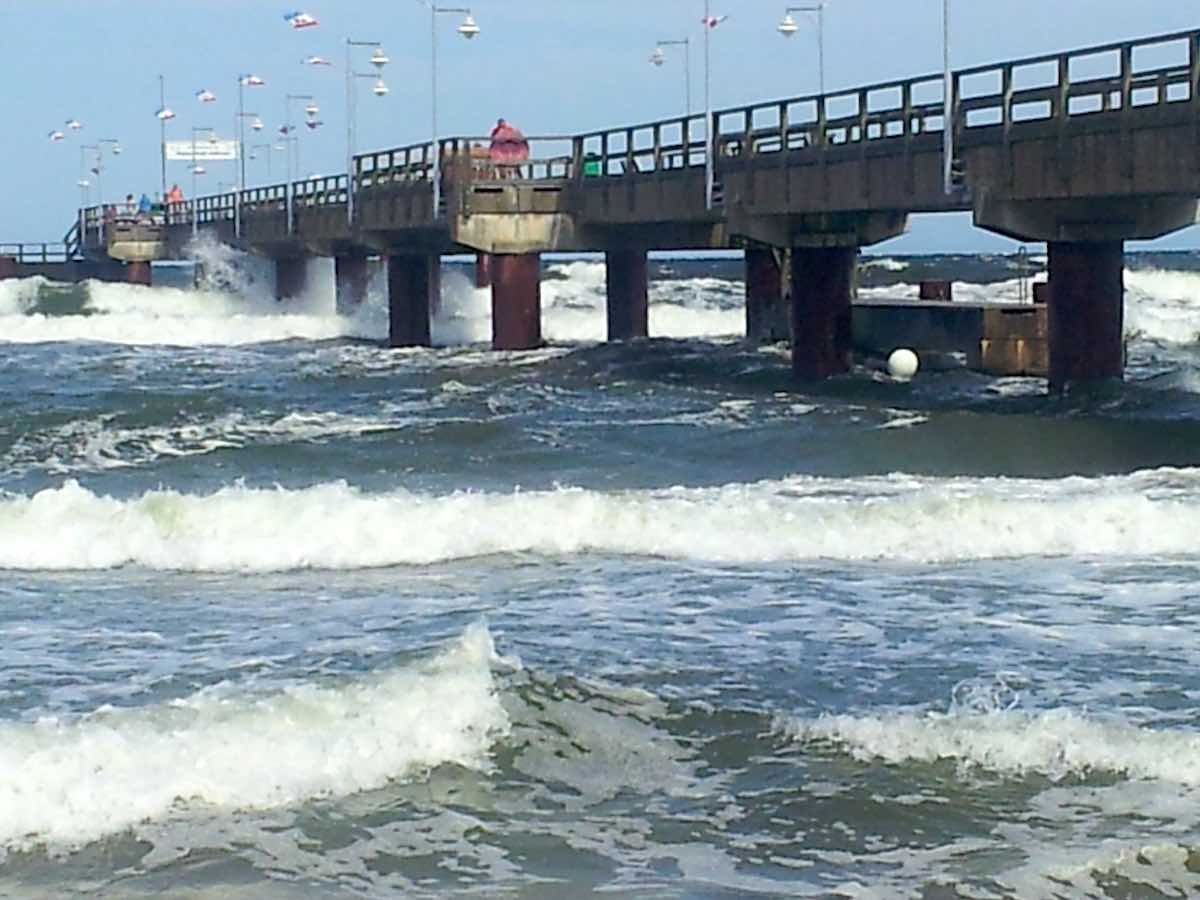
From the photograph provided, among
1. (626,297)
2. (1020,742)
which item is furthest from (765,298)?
(1020,742)

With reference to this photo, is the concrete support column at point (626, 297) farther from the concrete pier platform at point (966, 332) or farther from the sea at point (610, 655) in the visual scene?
the sea at point (610, 655)

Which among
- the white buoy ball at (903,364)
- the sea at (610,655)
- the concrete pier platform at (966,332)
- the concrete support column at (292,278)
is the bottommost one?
the sea at (610,655)

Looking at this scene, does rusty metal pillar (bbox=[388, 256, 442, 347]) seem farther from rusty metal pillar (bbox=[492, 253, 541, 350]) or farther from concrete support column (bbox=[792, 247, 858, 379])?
concrete support column (bbox=[792, 247, 858, 379])

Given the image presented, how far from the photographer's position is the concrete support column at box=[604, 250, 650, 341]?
52.2 meters

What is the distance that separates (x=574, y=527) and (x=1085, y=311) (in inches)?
484

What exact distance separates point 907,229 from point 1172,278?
161 feet

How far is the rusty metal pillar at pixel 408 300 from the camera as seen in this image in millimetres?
54750

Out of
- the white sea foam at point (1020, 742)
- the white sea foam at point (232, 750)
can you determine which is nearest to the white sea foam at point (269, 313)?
the white sea foam at point (232, 750)

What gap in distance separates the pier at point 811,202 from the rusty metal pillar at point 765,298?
0.05 m

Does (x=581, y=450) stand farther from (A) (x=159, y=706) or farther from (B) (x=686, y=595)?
(A) (x=159, y=706)

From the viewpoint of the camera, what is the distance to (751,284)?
47.5 m

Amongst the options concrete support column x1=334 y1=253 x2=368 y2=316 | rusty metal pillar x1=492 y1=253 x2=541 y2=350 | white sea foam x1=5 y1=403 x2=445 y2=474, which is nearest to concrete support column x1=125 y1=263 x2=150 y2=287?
concrete support column x1=334 y1=253 x2=368 y2=316

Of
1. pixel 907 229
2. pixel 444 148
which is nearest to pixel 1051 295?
pixel 907 229

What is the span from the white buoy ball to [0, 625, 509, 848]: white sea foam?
2677 cm
